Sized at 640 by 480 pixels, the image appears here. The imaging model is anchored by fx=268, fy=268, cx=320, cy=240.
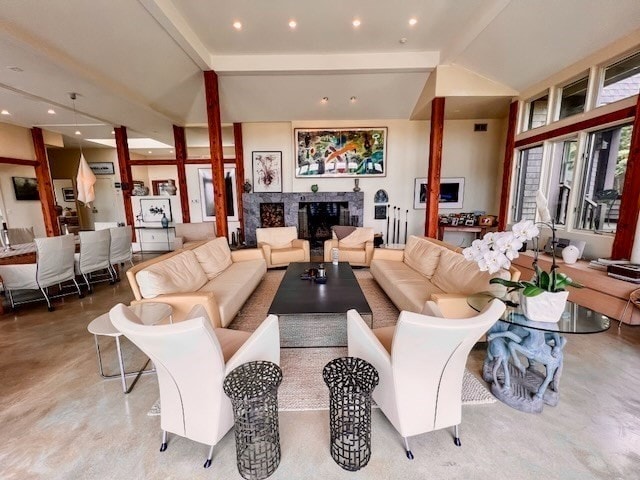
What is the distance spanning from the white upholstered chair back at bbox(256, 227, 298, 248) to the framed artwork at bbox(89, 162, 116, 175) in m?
7.85

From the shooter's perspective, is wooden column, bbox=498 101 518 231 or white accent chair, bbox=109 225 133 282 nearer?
white accent chair, bbox=109 225 133 282

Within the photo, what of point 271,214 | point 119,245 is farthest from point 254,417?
point 271,214

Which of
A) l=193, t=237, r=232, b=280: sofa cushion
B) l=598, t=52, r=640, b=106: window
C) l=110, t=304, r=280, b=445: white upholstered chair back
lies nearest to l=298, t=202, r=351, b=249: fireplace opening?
l=193, t=237, r=232, b=280: sofa cushion

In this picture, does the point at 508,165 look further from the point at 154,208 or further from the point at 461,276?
the point at 154,208

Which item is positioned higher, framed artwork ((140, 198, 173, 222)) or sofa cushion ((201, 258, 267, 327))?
framed artwork ((140, 198, 173, 222))

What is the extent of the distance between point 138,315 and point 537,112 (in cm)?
658

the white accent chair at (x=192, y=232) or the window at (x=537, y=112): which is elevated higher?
the window at (x=537, y=112)

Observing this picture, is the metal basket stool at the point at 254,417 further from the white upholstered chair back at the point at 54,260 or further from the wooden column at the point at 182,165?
the wooden column at the point at 182,165

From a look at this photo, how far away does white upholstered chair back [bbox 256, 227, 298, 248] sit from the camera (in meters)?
5.08

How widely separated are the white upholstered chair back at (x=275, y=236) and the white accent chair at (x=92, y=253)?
242 centimetres

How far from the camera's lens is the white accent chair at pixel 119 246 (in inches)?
181

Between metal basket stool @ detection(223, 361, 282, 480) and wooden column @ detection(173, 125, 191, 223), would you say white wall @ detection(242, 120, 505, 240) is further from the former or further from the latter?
metal basket stool @ detection(223, 361, 282, 480)

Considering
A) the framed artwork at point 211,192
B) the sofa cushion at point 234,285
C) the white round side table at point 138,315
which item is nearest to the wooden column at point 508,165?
the sofa cushion at point 234,285

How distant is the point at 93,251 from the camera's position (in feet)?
13.7
